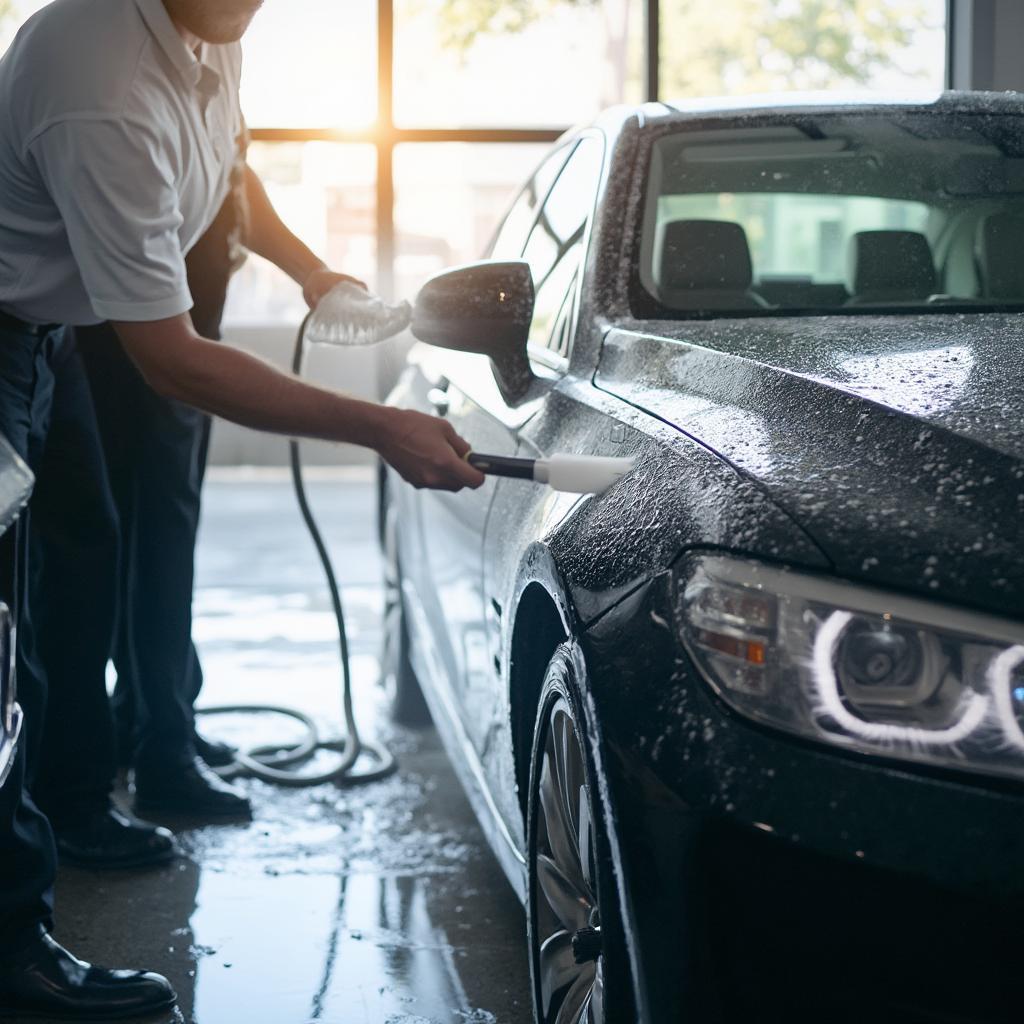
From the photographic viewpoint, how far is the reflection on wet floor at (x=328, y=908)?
7.98ft

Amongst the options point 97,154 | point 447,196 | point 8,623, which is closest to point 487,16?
point 447,196

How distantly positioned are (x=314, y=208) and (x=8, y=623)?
6.64 metres

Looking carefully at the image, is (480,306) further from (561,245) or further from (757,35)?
(757,35)

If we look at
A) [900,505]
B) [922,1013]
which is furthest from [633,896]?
[900,505]

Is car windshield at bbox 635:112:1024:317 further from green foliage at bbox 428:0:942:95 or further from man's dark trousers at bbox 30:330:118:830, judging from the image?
→ green foliage at bbox 428:0:942:95

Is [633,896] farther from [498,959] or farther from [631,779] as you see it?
[498,959]

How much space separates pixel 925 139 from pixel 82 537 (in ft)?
5.72

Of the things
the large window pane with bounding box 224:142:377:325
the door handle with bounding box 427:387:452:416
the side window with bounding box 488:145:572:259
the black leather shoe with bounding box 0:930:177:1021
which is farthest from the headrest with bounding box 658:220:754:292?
the large window pane with bounding box 224:142:377:325

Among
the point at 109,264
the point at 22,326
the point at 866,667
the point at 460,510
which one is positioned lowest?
the point at 460,510

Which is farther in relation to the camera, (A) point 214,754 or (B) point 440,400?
(A) point 214,754

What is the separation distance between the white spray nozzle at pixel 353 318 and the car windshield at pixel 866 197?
1.92 feet

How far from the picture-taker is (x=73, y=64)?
2176 millimetres

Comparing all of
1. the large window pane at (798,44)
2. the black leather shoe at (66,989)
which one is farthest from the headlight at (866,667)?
the large window pane at (798,44)

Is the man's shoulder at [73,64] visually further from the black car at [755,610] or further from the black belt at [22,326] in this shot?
the black car at [755,610]
